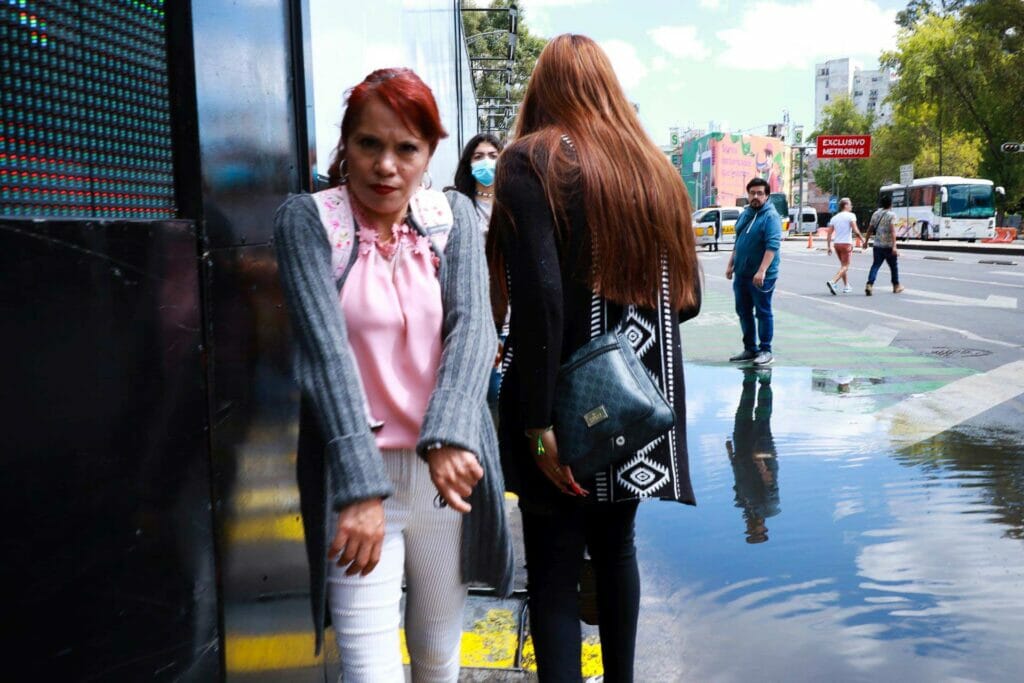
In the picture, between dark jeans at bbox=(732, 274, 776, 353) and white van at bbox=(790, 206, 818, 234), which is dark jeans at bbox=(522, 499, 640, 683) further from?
white van at bbox=(790, 206, 818, 234)

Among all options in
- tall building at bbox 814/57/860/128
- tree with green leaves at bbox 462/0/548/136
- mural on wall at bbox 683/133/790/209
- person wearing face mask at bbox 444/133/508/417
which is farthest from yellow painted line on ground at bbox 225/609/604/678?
tall building at bbox 814/57/860/128

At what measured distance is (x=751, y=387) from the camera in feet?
26.2

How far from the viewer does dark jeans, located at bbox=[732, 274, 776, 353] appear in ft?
28.5

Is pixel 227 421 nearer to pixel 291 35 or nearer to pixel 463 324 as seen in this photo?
pixel 463 324

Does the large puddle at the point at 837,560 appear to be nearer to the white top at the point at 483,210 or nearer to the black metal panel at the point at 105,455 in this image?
the white top at the point at 483,210

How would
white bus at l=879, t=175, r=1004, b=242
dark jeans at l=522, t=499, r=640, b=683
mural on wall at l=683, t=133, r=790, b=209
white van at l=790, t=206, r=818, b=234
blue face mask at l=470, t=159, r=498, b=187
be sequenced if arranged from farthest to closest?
mural on wall at l=683, t=133, r=790, b=209
white van at l=790, t=206, r=818, b=234
white bus at l=879, t=175, r=1004, b=242
blue face mask at l=470, t=159, r=498, b=187
dark jeans at l=522, t=499, r=640, b=683

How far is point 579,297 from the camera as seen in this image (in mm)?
2264

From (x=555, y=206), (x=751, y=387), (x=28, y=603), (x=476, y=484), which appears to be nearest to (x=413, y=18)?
(x=751, y=387)

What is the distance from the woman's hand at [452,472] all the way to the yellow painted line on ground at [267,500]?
51 centimetres

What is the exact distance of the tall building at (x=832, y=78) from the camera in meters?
168

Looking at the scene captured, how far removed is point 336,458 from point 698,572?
261 cm

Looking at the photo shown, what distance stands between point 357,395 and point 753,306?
8024mm

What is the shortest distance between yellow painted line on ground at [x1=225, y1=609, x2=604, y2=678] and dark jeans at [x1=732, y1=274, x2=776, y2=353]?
5.83 metres

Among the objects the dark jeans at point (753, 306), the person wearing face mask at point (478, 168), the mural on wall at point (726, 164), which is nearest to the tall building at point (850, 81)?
the mural on wall at point (726, 164)
